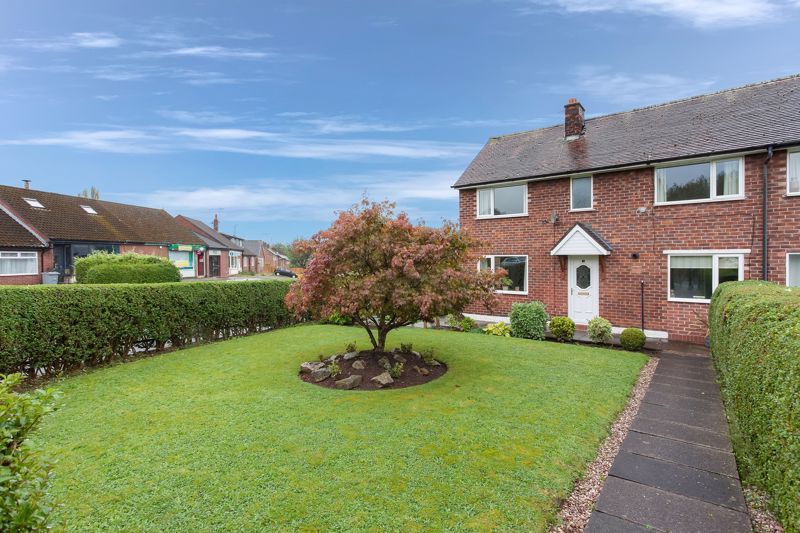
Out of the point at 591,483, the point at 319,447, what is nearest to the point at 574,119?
the point at 591,483

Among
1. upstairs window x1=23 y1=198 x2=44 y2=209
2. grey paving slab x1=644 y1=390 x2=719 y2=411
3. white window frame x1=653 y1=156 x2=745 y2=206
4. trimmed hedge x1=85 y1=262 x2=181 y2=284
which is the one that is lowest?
grey paving slab x1=644 y1=390 x2=719 y2=411

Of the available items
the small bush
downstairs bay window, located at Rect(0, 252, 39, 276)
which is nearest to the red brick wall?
the small bush

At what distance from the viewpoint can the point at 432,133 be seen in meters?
22.9

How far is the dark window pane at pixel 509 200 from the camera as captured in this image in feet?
48.3

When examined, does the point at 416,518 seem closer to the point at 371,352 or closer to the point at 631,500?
the point at 631,500

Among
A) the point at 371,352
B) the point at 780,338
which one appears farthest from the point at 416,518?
the point at 371,352

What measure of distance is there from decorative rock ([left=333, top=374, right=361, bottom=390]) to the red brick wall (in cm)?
618

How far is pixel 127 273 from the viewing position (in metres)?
18.3

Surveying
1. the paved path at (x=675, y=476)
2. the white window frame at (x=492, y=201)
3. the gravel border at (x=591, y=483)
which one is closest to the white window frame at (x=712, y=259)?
the white window frame at (x=492, y=201)

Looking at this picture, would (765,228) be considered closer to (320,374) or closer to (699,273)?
(699,273)

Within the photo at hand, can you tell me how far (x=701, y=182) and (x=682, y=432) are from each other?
9.40m

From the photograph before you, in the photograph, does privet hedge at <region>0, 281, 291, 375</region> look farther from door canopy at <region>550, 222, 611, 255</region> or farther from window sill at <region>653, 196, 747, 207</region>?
window sill at <region>653, 196, 747, 207</region>

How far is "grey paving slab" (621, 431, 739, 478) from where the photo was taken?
4.39 metres

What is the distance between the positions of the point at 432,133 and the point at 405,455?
69.5 feet
